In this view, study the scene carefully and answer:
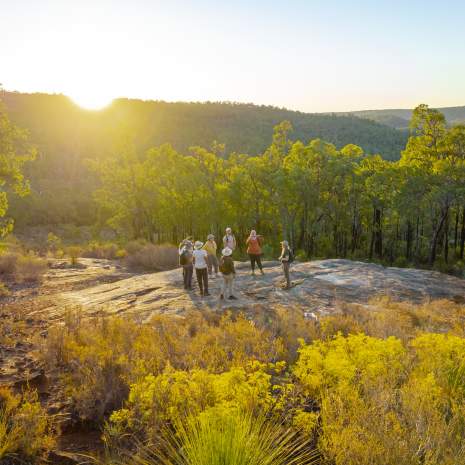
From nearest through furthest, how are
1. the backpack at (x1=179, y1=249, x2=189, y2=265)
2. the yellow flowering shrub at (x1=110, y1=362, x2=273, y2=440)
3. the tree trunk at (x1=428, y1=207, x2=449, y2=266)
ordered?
the yellow flowering shrub at (x1=110, y1=362, x2=273, y2=440), the backpack at (x1=179, y1=249, x2=189, y2=265), the tree trunk at (x1=428, y1=207, x2=449, y2=266)

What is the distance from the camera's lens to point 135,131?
102562 mm

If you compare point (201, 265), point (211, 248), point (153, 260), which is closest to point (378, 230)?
point (153, 260)

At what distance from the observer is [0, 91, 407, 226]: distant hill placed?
8600cm

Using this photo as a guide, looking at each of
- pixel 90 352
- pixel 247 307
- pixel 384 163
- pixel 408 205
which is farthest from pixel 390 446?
pixel 384 163

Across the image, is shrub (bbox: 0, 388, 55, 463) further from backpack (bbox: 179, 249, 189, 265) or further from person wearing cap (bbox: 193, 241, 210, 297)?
backpack (bbox: 179, 249, 189, 265)

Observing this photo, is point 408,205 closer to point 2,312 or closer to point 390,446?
point 2,312

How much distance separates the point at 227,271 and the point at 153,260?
12.9m

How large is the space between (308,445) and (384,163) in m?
36.2

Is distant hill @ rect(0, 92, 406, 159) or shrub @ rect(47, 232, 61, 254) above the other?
distant hill @ rect(0, 92, 406, 159)

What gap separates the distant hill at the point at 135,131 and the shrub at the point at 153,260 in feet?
164

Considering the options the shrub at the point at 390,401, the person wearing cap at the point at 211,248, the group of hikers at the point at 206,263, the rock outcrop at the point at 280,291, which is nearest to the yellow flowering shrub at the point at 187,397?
the shrub at the point at 390,401

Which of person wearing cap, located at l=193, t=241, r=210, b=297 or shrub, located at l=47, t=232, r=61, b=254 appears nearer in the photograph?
person wearing cap, located at l=193, t=241, r=210, b=297

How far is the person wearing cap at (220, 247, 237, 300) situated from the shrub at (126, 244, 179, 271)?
11808 mm

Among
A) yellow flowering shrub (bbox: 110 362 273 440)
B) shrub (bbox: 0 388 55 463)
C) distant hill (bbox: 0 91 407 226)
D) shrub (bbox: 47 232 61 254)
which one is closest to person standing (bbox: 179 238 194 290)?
yellow flowering shrub (bbox: 110 362 273 440)
